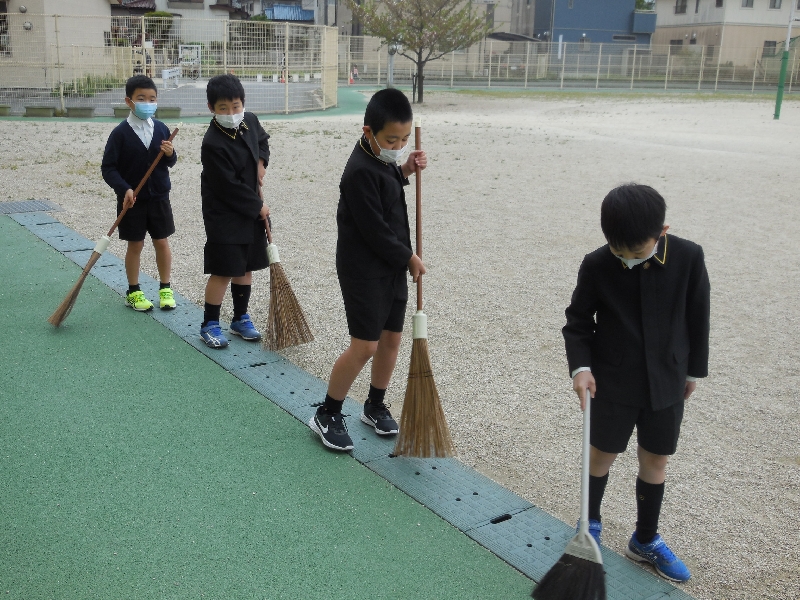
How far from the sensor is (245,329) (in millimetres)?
4730

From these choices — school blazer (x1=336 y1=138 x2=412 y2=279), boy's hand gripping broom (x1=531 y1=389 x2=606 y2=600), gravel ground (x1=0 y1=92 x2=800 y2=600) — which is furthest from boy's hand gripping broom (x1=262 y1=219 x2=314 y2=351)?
boy's hand gripping broom (x1=531 y1=389 x2=606 y2=600)

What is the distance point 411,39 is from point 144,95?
22964 mm

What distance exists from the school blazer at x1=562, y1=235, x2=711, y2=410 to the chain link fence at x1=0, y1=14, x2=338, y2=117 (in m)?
16.9

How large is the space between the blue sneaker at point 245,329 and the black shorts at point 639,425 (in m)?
2.56

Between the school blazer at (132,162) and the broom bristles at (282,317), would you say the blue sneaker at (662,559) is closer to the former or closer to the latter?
the broom bristles at (282,317)

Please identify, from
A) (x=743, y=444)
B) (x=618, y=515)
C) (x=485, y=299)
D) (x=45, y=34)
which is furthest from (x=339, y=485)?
(x=45, y=34)

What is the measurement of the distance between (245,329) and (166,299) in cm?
77

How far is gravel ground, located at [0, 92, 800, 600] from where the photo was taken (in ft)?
10.2

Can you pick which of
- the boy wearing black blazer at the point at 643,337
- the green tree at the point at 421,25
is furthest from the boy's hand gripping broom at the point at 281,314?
the green tree at the point at 421,25

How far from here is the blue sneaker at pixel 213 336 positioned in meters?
4.52

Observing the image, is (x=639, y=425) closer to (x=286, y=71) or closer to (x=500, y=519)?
(x=500, y=519)

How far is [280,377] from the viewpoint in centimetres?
421

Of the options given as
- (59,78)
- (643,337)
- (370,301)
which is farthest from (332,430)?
(59,78)

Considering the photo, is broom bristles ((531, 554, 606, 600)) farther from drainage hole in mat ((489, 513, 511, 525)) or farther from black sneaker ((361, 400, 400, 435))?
black sneaker ((361, 400, 400, 435))
